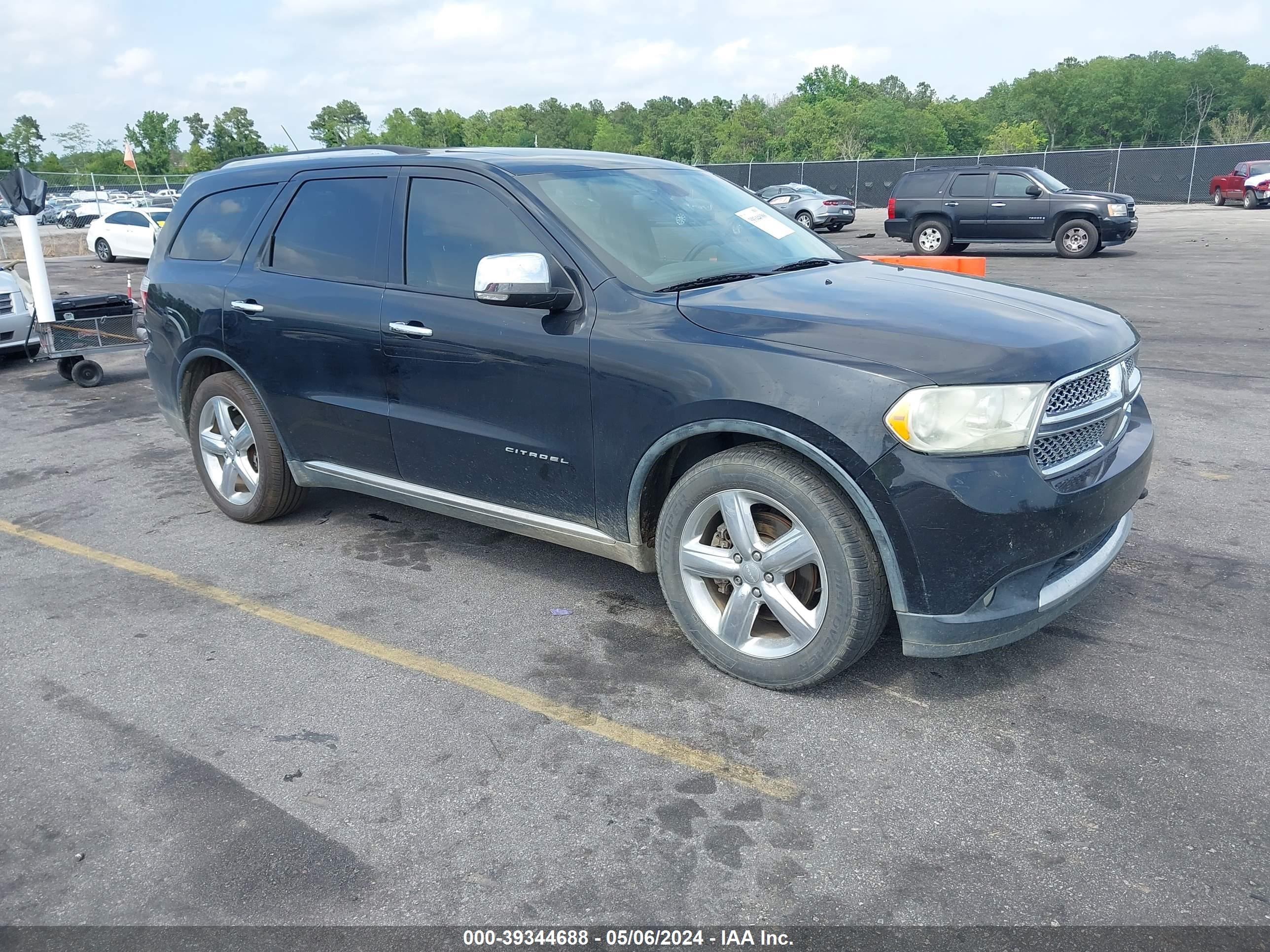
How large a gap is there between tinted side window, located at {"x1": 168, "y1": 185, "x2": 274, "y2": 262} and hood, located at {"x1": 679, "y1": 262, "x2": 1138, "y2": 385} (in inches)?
104

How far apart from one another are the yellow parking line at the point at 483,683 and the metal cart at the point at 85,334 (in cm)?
537

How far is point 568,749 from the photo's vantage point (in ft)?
10.8

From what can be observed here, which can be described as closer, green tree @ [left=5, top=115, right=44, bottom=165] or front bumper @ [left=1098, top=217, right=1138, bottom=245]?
front bumper @ [left=1098, top=217, right=1138, bottom=245]

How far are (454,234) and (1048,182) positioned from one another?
18.7 meters

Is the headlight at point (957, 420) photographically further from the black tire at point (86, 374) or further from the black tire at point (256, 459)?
the black tire at point (86, 374)

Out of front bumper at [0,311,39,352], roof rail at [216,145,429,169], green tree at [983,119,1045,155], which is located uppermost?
green tree at [983,119,1045,155]

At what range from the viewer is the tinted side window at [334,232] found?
15.0ft

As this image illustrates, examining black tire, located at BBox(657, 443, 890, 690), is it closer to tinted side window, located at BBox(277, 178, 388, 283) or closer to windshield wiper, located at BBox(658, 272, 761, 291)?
windshield wiper, located at BBox(658, 272, 761, 291)

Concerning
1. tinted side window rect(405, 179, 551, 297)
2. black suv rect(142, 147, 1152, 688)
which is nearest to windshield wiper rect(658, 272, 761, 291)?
black suv rect(142, 147, 1152, 688)

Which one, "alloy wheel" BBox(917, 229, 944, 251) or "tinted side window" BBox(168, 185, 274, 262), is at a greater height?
"tinted side window" BBox(168, 185, 274, 262)

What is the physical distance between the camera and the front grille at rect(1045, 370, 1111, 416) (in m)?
3.25

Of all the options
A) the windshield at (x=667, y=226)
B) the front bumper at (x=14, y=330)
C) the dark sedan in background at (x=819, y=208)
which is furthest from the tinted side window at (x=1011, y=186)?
the windshield at (x=667, y=226)

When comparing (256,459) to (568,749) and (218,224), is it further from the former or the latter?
(568,749)

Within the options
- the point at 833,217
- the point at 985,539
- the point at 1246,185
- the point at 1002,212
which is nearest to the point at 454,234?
the point at 985,539
